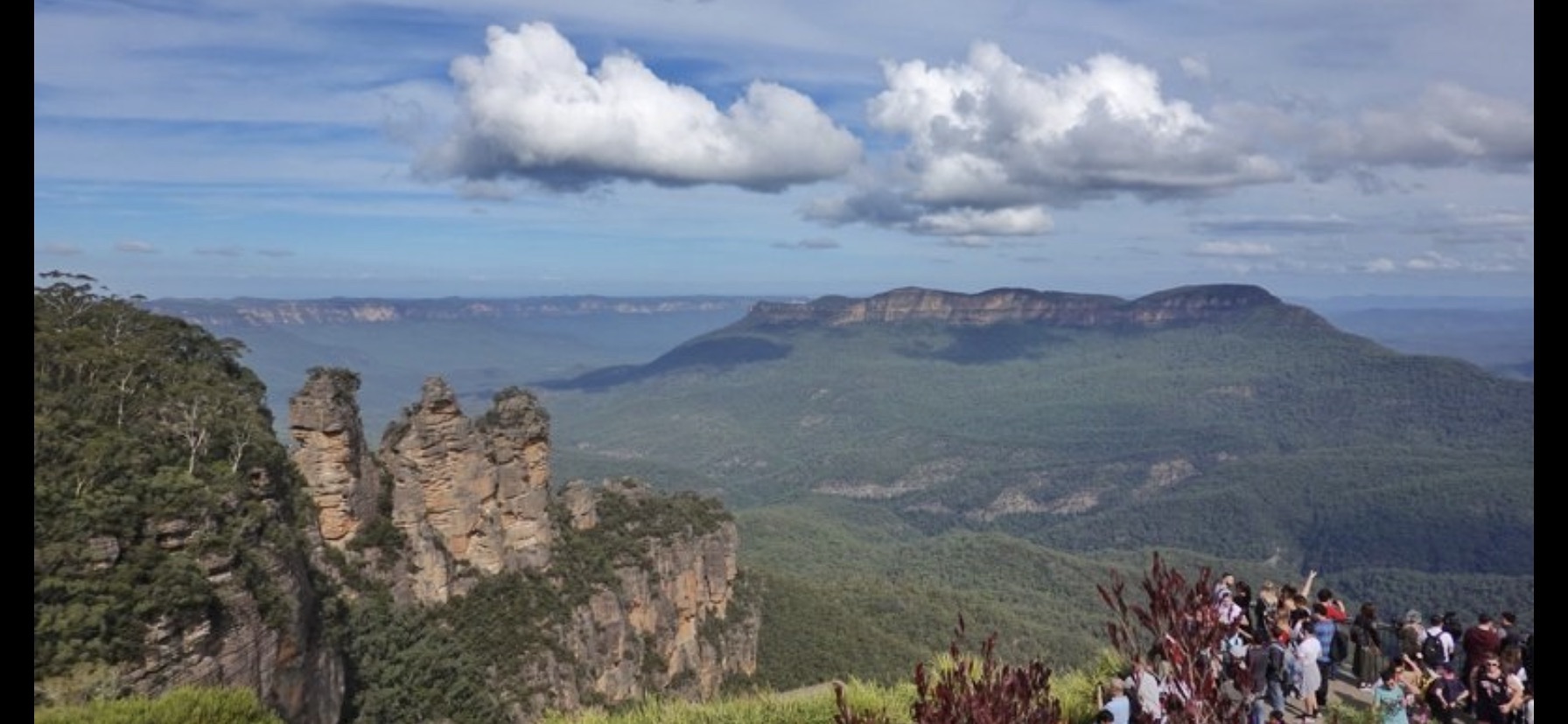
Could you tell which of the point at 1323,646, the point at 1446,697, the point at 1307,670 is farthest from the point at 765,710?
the point at 1446,697

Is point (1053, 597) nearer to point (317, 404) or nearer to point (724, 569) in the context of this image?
point (724, 569)

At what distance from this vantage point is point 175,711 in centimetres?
1119

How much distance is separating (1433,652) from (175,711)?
18.5 meters

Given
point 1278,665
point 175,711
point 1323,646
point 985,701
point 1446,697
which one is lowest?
point 1446,697

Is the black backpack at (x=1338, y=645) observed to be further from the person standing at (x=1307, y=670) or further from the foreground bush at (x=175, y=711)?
the foreground bush at (x=175, y=711)

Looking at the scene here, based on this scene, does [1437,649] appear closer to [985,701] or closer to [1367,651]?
[1367,651]

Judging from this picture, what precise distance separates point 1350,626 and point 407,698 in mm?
26273

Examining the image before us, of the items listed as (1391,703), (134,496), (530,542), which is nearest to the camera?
(1391,703)

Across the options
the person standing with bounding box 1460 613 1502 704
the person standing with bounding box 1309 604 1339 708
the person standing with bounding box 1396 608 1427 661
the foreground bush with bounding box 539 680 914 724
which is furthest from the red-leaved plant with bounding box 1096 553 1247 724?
the person standing with bounding box 1396 608 1427 661

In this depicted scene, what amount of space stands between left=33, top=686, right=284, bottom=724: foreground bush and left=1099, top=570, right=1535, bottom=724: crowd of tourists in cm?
1071

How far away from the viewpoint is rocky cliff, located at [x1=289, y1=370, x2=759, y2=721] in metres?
34.9

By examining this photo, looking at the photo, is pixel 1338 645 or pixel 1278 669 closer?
pixel 1278 669
